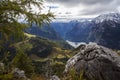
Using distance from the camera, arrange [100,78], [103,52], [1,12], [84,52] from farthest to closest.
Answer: [84,52] < [103,52] < [100,78] < [1,12]

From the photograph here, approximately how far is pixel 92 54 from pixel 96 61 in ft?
2.84

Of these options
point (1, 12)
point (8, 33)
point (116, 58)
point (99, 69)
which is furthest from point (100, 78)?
point (1, 12)

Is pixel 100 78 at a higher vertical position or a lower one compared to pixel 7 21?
lower

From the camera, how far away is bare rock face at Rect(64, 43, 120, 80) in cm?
1672

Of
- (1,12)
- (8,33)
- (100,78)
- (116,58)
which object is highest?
(1,12)

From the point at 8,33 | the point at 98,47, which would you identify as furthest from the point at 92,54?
the point at 8,33

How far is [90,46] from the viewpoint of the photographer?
19.0m

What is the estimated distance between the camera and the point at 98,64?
17406mm

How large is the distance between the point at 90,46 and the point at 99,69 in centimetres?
246

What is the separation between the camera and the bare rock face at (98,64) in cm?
1672

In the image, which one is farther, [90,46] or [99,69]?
[90,46]

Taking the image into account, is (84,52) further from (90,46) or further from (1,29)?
(1,29)

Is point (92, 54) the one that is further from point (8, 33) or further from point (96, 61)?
point (8, 33)

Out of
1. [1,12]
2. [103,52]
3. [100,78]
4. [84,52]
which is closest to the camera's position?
[1,12]
